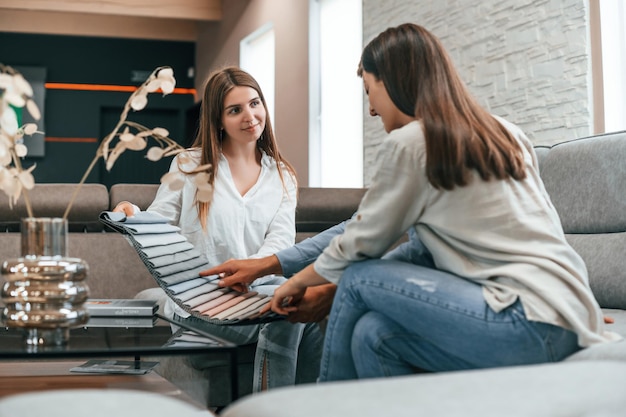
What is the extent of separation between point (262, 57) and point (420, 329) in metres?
6.92

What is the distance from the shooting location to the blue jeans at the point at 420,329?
1.44 m

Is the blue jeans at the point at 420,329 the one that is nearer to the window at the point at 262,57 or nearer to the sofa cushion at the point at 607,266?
the sofa cushion at the point at 607,266

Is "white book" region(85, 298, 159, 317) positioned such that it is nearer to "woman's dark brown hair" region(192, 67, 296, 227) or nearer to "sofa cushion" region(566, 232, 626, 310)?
"woman's dark brown hair" region(192, 67, 296, 227)

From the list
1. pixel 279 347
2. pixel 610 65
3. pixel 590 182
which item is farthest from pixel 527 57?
pixel 279 347

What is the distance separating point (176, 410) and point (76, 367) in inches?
50.1

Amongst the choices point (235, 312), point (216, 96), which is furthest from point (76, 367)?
point (216, 96)

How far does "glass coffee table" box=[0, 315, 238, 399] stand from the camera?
1452 mm

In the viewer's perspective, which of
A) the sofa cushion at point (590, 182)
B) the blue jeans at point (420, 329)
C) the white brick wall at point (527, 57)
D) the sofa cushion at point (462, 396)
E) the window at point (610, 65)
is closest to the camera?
the sofa cushion at point (462, 396)

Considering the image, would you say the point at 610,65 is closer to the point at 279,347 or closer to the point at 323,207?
the point at 323,207

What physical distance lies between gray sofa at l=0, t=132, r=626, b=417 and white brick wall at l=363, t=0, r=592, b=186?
3.51ft

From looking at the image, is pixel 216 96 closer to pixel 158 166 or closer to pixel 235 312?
pixel 235 312

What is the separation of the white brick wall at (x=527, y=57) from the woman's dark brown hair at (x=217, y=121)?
1530 millimetres

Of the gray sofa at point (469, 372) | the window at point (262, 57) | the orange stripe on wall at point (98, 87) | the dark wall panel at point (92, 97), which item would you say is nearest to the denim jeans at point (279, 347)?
the gray sofa at point (469, 372)

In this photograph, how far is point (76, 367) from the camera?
2096mm
